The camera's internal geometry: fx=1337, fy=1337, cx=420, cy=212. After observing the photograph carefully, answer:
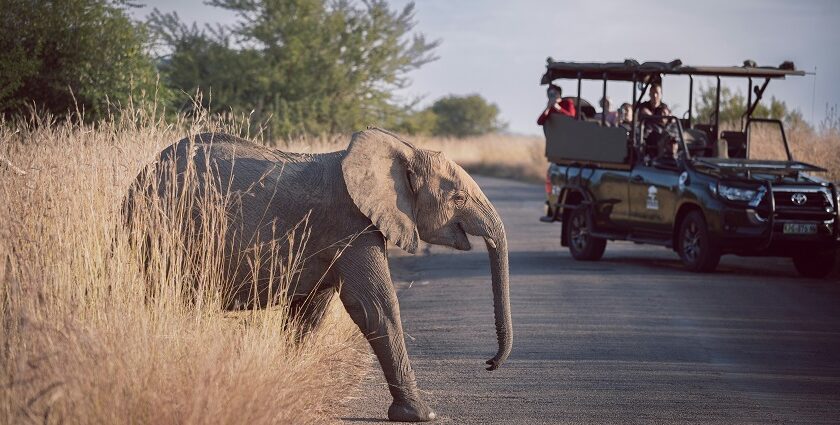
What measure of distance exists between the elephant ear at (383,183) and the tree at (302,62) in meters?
21.4

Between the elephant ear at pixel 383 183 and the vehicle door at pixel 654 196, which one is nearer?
the elephant ear at pixel 383 183

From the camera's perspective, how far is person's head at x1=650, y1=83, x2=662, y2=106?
17969mm

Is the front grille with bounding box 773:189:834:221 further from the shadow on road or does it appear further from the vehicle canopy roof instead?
the vehicle canopy roof

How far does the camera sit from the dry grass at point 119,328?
580 centimetres

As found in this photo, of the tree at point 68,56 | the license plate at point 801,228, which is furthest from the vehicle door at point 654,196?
the tree at point 68,56

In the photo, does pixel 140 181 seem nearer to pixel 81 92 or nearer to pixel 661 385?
pixel 661 385

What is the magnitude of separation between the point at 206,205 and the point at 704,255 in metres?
9.33

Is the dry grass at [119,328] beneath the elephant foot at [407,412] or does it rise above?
above

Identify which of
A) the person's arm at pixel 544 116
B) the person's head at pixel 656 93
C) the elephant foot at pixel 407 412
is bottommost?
the elephant foot at pixel 407 412

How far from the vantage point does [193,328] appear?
720 cm

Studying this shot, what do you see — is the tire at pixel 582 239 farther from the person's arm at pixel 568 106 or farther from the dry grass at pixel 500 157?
the dry grass at pixel 500 157

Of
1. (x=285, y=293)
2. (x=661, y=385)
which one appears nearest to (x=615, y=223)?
(x=661, y=385)

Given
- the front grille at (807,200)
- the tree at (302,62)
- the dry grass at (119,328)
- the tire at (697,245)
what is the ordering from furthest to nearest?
the tree at (302,62) → the tire at (697,245) → the front grille at (807,200) → the dry grass at (119,328)

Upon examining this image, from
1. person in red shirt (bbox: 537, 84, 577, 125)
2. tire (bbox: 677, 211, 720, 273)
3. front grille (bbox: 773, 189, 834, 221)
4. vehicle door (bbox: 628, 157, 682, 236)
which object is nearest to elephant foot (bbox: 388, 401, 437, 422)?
front grille (bbox: 773, 189, 834, 221)
